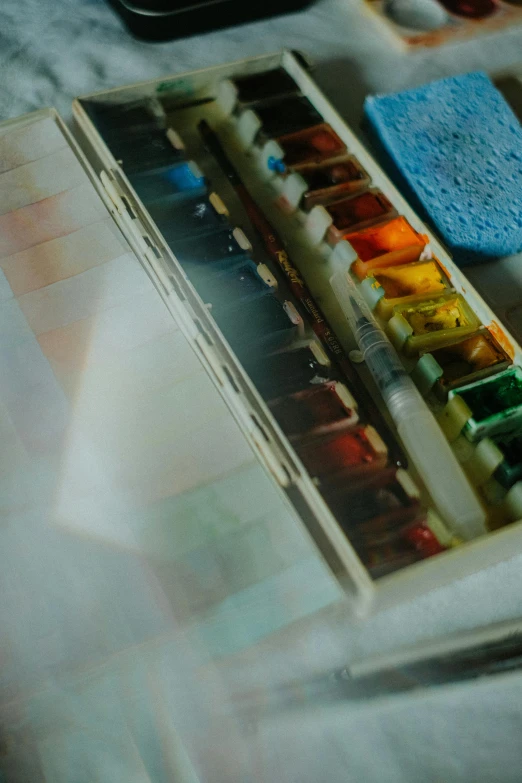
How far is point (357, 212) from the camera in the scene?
1.92 ft

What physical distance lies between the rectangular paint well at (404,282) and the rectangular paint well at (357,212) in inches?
1.9

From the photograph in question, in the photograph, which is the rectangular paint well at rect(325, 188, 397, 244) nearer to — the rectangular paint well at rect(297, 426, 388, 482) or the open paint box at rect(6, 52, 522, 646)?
the open paint box at rect(6, 52, 522, 646)

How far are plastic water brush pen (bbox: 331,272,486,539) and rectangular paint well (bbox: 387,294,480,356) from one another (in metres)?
0.01

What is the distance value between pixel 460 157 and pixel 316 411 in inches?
11.8

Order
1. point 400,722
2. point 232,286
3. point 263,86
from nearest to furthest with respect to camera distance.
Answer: point 400,722 < point 232,286 < point 263,86

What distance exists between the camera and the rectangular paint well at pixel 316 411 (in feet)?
1.57

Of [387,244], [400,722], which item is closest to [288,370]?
[387,244]

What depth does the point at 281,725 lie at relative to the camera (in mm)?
430

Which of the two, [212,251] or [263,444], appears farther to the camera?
[212,251]

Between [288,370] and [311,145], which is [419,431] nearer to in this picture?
[288,370]

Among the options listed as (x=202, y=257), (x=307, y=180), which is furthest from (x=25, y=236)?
(x=307, y=180)

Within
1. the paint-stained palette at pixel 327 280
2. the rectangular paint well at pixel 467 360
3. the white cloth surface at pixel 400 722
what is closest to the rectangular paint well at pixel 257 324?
the paint-stained palette at pixel 327 280

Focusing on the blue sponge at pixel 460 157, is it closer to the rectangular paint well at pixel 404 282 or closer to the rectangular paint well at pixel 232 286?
the rectangular paint well at pixel 404 282

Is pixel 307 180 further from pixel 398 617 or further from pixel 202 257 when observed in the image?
pixel 398 617
